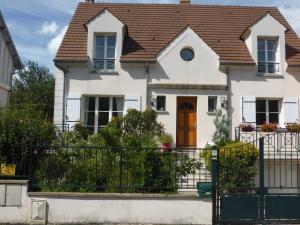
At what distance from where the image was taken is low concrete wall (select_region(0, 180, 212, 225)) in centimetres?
1087

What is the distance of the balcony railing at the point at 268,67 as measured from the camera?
61.4 ft

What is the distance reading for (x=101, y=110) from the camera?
61.0ft

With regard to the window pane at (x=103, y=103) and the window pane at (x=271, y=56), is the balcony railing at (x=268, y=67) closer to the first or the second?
the window pane at (x=271, y=56)

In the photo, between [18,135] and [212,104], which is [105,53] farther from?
[18,135]

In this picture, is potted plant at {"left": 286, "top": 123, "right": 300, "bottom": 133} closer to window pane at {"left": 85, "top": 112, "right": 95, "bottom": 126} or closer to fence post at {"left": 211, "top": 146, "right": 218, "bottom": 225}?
fence post at {"left": 211, "top": 146, "right": 218, "bottom": 225}

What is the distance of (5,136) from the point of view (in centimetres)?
1207

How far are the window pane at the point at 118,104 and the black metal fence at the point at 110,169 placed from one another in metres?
6.83

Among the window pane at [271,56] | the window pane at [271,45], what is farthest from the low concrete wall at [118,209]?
the window pane at [271,45]

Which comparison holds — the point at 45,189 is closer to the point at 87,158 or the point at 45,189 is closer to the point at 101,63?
the point at 87,158

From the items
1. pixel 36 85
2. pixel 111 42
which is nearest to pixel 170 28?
pixel 111 42

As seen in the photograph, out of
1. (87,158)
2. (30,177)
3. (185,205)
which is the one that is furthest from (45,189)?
(185,205)

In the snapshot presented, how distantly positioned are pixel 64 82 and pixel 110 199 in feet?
28.3

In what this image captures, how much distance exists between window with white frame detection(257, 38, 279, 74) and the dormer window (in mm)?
6529

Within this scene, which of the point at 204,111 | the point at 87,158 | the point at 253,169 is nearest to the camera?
the point at 87,158
